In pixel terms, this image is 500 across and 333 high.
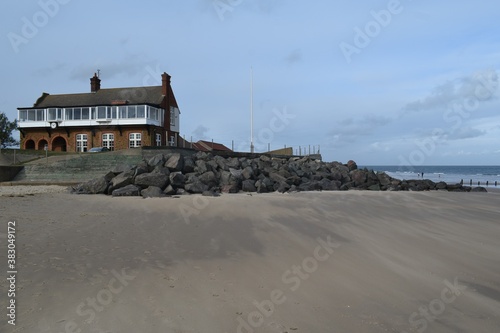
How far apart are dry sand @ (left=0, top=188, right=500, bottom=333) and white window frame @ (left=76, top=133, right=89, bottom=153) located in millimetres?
32453

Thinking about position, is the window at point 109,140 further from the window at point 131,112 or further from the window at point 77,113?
the window at point 77,113

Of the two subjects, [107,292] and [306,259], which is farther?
[306,259]

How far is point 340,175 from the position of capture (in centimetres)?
2464

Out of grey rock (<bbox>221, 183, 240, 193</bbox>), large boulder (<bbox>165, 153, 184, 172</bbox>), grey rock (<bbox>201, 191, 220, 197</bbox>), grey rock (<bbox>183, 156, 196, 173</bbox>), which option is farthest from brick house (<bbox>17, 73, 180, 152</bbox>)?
grey rock (<bbox>201, 191, 220, 197</bbox>)

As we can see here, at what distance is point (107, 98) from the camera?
138ft

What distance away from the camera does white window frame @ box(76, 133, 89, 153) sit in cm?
4072

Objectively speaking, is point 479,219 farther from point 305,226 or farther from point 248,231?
point 248,231

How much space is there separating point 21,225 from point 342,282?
662cm

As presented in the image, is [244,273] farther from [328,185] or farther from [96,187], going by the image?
[328,185]

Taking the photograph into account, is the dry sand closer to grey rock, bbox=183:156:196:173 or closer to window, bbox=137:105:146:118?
grey rock, bbox=183:156:196:173

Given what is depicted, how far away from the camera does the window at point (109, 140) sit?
3984cm

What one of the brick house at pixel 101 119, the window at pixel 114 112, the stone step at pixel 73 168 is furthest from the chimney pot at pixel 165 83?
the stone step at pixel 73 168

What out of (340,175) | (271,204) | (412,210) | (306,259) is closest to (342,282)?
(306,259)

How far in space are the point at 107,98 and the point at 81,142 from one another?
5557 millimetres
